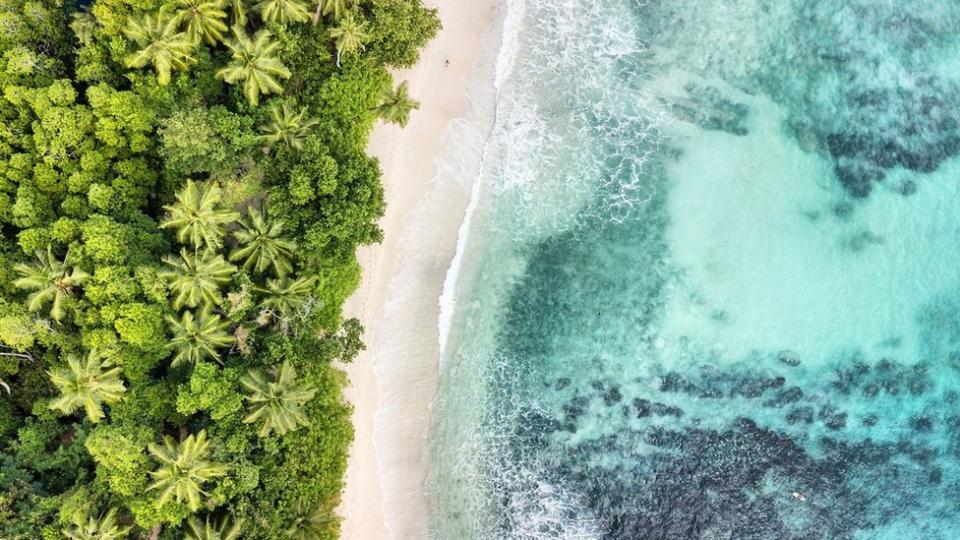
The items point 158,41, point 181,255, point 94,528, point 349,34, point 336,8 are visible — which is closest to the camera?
A: point 94,528

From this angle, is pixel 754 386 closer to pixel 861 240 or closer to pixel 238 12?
pixel 861 240

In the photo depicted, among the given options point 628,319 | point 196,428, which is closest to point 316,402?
point 196,428

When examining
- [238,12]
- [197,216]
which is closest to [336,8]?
[238,12]

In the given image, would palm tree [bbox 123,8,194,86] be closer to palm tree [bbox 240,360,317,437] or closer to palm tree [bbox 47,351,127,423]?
palm tree [bbox 47,351,127,423]

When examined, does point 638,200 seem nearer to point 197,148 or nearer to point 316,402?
point 316,402

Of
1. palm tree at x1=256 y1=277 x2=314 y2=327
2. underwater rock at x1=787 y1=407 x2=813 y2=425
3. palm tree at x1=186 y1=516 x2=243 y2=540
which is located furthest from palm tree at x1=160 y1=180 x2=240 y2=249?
underwater rock at x1=787 y1=407 x2=813 y2=425

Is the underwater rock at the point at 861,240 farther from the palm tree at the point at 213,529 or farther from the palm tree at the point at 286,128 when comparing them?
the palm tree at the point at 213,529

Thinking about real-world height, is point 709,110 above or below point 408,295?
above

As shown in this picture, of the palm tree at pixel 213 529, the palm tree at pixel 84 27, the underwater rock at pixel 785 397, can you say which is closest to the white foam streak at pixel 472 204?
the palm tree at pixel 213 529
